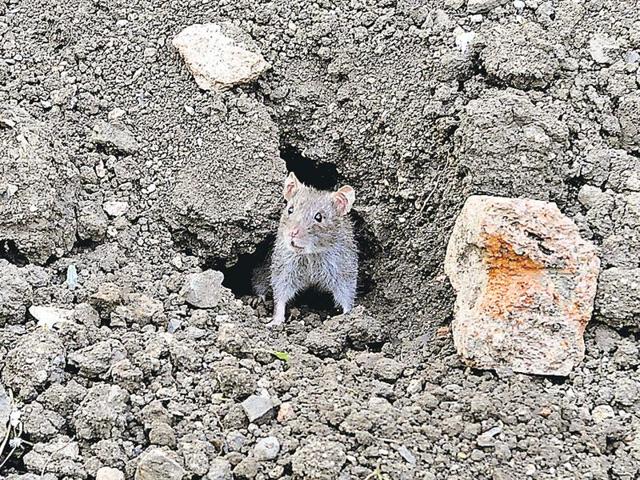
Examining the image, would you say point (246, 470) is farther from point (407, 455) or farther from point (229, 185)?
point (229, 185)

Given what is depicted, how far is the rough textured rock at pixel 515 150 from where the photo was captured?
17.1 feet

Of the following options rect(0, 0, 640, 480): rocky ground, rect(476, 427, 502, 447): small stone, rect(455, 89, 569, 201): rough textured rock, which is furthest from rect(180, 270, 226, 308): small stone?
rect(476, 427, 502, 447): small stone

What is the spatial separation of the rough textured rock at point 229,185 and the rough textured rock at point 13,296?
1.11 metres

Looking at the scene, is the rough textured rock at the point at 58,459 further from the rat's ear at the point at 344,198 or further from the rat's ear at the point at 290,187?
the rat's ear at the point at 344,198

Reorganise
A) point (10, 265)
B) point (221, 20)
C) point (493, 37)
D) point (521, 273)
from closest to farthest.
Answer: point (521, 273) < point (10, 265) < point (493, 37) < point (221, 20)

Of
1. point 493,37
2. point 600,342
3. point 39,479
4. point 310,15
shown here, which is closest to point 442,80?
point 493,37

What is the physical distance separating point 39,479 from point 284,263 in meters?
3.16

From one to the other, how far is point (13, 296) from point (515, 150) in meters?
2.64

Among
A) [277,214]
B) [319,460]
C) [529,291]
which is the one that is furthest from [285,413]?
[277,214]

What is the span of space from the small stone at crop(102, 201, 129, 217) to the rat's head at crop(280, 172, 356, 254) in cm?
113

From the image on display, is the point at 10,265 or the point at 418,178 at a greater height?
the point at 418,178

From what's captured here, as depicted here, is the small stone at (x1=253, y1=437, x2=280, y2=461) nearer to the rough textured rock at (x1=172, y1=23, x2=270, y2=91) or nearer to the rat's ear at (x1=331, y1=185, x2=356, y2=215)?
the rat's ear at (x1=331, y1=185, x2=356, y2=215)

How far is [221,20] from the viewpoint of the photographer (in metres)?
6.19

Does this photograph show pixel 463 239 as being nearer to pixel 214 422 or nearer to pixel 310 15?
pixel 214 422
